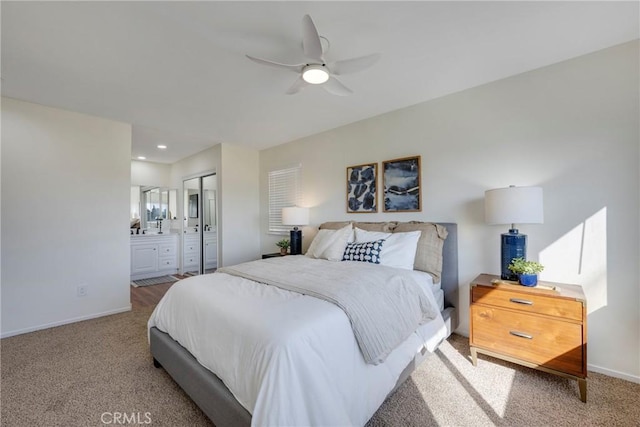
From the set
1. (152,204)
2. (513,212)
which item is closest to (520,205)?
(513,212)

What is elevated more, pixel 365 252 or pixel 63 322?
pixel 365 252

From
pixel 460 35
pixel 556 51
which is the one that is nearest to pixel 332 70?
pixel 460 35

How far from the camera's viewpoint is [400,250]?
8.34 feet

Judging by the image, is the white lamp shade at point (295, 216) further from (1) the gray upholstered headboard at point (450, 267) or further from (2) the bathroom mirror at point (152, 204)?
(2) the bathroom mirror at point (152, 204)

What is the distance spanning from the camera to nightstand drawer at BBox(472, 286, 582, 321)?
1.78 metres

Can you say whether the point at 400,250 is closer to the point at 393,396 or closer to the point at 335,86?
the point at 393,396

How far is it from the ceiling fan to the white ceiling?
20cm

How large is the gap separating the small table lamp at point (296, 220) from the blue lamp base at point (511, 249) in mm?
2479

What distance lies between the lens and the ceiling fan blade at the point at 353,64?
5.88ft

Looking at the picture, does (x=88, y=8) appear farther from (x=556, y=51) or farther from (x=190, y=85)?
(x=556, y=51)

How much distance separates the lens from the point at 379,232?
2.95m

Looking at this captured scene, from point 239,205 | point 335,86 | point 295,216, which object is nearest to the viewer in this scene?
point 335,86

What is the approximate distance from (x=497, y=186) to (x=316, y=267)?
1.86 metres

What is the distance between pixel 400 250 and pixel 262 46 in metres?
2.06
